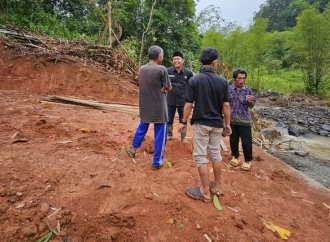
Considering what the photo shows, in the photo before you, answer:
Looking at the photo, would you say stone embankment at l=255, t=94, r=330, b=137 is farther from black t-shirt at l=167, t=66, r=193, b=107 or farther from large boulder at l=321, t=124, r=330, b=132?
black t-shirt at l=167, t=66, r=193, b=107

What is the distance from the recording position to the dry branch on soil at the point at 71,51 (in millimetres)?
7797

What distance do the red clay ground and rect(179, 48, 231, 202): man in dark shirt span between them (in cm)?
42

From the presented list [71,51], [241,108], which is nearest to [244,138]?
[241,108]

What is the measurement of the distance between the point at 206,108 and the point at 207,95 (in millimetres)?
144

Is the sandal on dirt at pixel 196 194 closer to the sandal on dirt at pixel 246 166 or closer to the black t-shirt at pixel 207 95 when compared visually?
the black t-shirt at pixel 207 95

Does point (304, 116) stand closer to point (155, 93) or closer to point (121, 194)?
point (155, 93)

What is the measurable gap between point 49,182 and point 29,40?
7.49m

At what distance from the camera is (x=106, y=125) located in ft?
15.7

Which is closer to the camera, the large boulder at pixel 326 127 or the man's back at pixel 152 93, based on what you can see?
the man's back at pixel 152 93

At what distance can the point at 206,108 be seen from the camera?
102 inches

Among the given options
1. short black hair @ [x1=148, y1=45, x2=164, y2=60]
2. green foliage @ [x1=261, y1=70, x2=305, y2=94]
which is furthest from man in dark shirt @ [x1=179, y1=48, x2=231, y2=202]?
green foliage @ [x1=261, y1=70, x2=305, y2=94]

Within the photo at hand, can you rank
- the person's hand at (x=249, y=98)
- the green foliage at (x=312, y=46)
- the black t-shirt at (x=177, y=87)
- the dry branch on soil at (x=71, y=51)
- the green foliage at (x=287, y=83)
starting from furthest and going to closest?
1. the green foliage at (x=287, y=83)
2. the green foliage at (x=312, y=46)
3. the dry branch on soil at (x=71, y=51)
4. the black t-shirt at (x=177, y=87)
5. the person's hand at (x=249, y=98)

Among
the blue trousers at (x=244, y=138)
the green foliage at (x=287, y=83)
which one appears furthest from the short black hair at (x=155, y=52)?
the green foliage at (x=287, y=83)

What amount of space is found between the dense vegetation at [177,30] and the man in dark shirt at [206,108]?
620 cm
